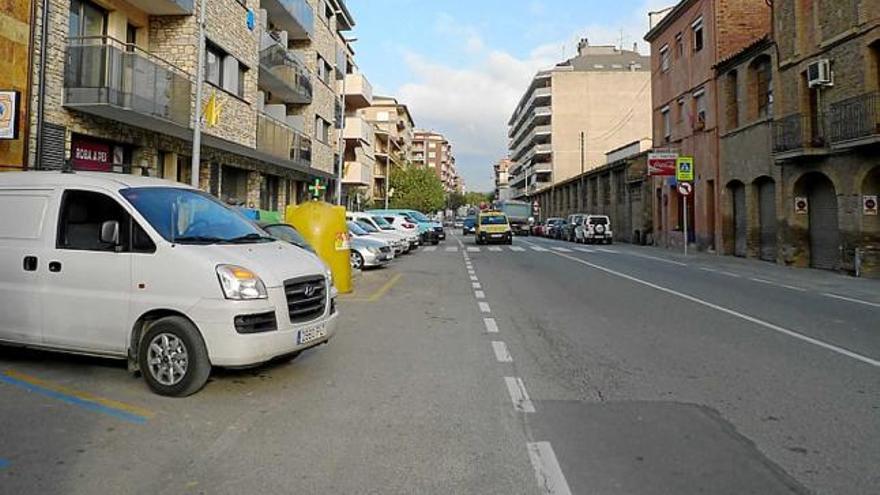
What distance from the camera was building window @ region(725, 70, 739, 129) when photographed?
96.2 ft

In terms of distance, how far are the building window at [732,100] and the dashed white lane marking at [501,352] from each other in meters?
25.7

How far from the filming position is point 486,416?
5156 mm

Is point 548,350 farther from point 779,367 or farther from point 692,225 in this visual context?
point 692,225

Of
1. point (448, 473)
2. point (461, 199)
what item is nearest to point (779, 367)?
point (448, 473)

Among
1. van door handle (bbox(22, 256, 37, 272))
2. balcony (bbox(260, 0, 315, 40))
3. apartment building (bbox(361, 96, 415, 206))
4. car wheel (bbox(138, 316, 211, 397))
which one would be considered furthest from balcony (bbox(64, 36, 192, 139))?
apartment building (bbox(361, 96, 415, 206))

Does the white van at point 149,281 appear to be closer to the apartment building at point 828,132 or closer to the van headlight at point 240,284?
the van headlight at point 240,284

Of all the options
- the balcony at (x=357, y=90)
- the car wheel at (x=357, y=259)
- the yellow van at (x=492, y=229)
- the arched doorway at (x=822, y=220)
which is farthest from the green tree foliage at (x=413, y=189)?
the car wheel at (x=357, y=259)

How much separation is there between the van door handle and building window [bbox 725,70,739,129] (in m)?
29.6

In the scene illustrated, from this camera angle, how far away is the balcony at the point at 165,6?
1662 centimetres

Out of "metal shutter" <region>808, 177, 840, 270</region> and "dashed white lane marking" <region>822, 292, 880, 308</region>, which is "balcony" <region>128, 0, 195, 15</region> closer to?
"dashed white lane marking" <region>822, 292, 880, 308</region>

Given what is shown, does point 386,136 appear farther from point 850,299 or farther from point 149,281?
point 149,281

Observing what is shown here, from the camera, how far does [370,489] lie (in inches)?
148

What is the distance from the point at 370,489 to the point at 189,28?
17.5 metres

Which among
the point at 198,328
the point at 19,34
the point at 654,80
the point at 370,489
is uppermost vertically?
the point at 654,80
